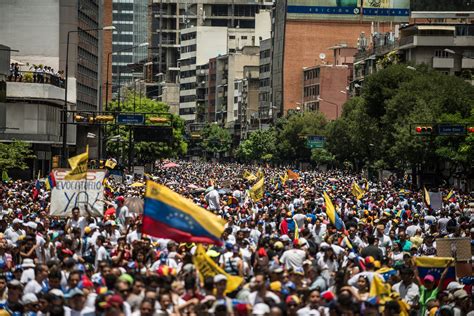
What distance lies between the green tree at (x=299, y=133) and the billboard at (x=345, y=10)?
1801 cm

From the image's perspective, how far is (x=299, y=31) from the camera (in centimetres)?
17300

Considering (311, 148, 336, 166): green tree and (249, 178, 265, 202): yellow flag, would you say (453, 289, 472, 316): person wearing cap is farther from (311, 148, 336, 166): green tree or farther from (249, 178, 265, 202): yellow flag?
(311, 148, 336, 166): green tree

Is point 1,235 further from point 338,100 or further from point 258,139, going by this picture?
point 258,139

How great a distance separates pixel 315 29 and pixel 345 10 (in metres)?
4.74

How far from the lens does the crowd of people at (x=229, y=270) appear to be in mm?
15492

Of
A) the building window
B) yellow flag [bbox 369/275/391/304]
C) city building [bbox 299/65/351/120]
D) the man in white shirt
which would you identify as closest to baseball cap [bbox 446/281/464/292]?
yellow flag [bbox 369/275/391/304]

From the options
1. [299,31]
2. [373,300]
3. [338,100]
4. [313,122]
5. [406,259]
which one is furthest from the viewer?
[299,31]

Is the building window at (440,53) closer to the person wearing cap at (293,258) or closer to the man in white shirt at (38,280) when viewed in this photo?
the person wearing cap at (293,258)

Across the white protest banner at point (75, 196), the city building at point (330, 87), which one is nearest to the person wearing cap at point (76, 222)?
the white protest banner at point (75, 196)

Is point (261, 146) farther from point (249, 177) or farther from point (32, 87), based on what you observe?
point (249, 177)

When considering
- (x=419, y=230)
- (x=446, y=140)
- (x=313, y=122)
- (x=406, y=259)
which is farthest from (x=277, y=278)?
(x=313, y=122)

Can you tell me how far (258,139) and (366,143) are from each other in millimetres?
78171

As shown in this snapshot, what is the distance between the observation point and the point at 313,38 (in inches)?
6811

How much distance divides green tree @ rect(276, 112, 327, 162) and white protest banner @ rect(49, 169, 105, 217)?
356 feet
